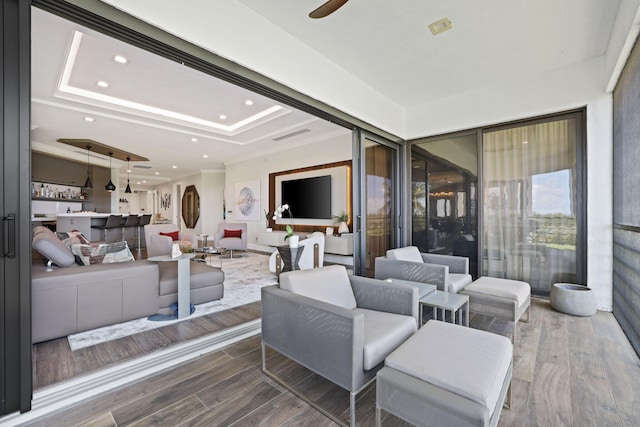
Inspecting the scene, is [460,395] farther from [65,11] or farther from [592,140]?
[592,140]

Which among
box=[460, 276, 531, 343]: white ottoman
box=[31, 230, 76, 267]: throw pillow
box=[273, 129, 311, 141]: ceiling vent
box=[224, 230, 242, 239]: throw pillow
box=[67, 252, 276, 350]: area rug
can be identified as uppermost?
box=[273, 129, 311, 141]: ceiling vent

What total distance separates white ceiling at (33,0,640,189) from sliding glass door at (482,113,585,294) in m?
0.66

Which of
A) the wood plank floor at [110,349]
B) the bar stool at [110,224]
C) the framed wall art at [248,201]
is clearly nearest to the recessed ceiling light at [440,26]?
the wood plank floor at [110,349]

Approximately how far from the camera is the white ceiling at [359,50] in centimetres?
240

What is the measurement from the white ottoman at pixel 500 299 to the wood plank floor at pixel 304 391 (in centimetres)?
29

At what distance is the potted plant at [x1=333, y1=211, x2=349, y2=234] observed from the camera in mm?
5777

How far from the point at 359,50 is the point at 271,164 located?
4.77 meters

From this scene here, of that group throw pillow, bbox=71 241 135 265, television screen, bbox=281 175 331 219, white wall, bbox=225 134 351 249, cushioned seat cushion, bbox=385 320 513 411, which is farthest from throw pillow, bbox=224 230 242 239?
cushioned seat cushion, bbox=385 320 513 411

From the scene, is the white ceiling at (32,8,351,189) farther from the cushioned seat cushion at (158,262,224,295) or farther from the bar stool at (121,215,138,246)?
the cushioned seat cushion at (158,262,224,295)

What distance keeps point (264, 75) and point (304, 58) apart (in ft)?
2.15

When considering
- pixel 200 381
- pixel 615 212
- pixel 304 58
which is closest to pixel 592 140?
pixel 615 212

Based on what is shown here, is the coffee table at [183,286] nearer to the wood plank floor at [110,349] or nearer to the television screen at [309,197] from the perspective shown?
the wood plank floor at [110,349]

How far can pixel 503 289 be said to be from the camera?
111 inches

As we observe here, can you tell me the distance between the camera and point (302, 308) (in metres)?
1.75
